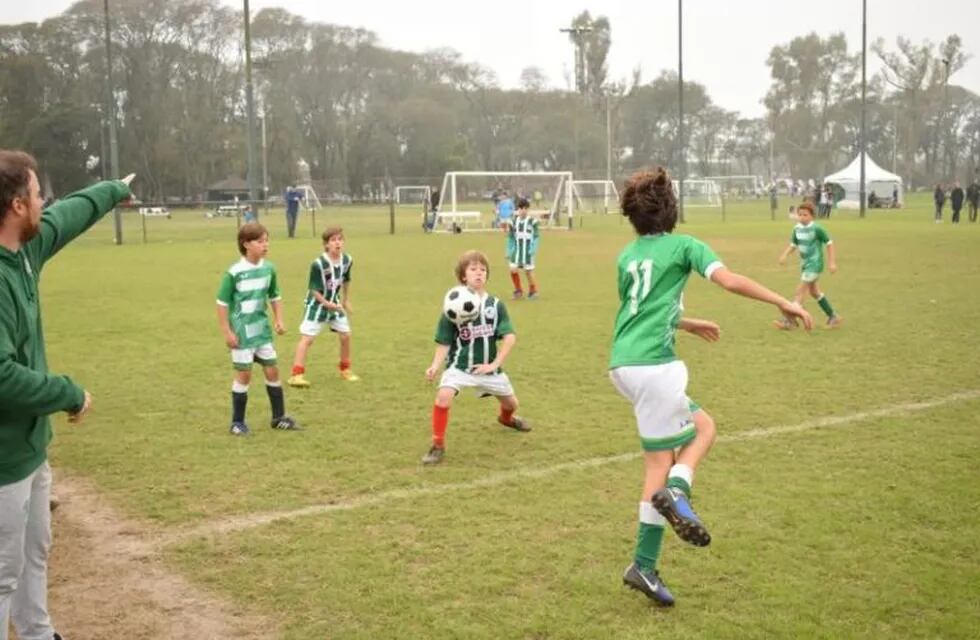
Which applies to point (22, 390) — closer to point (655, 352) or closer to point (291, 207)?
point (655, 352)

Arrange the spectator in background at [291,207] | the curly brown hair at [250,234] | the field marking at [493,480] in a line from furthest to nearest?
the spectator in background at [291,207] < the curly brown hair at [250,234] < the field marking at [493,480]

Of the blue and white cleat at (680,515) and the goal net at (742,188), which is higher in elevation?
the goal net at (742,188)

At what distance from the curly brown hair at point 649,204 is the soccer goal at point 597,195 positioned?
181ft

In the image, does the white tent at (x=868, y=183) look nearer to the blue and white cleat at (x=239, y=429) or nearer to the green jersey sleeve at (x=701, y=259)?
the blue and white cleat at (x=239, y=429)

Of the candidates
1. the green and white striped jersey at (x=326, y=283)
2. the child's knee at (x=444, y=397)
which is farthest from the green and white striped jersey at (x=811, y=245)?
the child's knee at (x=444, y=397)

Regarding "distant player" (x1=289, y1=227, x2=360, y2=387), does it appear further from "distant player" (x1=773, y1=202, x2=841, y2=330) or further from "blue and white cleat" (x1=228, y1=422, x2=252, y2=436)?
"distant player" (x1=773, y1=202, x2=841, y2=330)

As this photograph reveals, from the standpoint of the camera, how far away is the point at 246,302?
825 cm

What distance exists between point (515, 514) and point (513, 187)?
48895mm

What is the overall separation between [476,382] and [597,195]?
192 feet

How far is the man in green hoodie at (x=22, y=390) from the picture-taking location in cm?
334

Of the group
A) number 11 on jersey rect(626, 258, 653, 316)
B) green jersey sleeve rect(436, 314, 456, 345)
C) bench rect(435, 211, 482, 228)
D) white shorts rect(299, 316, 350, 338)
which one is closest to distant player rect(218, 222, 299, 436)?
green jersey sleeve rect(436, 314, 456, 345)

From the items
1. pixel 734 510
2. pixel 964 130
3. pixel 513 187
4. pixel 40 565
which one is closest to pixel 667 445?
pixel 734 510

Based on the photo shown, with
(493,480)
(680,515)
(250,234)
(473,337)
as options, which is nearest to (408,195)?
(250,234)

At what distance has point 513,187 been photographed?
178 feet
